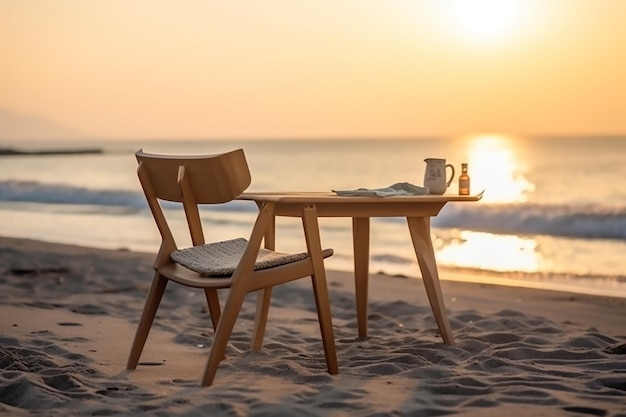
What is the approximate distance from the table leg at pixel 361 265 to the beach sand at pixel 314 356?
0.11 meters

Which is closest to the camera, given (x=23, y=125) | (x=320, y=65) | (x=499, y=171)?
(x=320, y=65)

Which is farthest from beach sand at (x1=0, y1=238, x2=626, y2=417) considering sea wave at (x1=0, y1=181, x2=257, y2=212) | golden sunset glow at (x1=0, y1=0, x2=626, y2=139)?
sea wave at (x1=0, y1=181, x2=257, y2=212)

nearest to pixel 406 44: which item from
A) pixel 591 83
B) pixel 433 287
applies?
pixel 591 83

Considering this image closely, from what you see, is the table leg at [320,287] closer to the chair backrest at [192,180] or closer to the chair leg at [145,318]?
the chair backrest at [192,180]

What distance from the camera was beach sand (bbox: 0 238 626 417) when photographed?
2680 millimetres

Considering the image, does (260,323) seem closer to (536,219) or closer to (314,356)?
(314,356)

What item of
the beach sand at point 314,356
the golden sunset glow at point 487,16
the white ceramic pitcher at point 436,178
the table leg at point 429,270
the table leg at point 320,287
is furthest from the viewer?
the golden sunset glow at point 487,16

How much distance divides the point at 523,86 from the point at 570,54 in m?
2.55

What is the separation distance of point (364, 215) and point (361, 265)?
60 centimetres

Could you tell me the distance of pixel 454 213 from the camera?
36.6 ft

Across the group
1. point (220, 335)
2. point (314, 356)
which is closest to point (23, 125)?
point (314, 356)

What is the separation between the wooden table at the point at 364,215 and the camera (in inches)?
124

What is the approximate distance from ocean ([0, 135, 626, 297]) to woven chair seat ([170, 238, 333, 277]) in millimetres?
3252

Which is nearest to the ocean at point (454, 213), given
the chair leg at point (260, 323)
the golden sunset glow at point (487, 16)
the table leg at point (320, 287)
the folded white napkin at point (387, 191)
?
the folded white napkin at point (387, 191)
